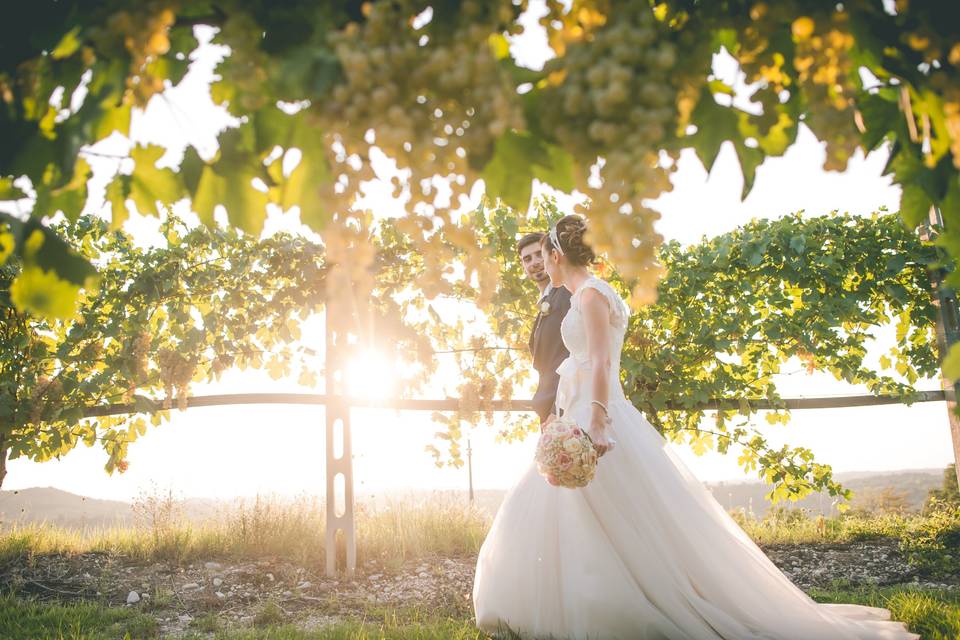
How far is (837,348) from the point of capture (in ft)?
20.9

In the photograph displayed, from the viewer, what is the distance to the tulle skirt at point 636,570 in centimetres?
308

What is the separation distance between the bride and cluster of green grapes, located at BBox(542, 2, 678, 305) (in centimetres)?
217

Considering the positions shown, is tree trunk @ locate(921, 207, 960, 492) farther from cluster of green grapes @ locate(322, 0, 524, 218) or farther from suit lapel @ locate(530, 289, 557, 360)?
cluster of green grapes @ locate(322, 0, 524, 218)

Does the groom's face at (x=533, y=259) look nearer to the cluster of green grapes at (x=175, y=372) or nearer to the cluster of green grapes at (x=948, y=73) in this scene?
the cluster of green grapes at (x=175, y=372)

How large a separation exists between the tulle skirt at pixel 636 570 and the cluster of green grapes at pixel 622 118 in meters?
2.36

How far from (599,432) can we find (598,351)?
1.35 ft

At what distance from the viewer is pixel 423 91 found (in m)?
1.09

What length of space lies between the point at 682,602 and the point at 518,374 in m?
3.40

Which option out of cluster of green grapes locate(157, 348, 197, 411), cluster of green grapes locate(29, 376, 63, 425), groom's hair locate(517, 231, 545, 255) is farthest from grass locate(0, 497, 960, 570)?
groom's hair locate(517, 231, 545, 255)

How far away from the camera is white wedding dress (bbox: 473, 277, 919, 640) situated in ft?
10.1

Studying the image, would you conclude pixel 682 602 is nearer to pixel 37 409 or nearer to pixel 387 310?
pixel 387 310

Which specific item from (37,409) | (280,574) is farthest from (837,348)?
(37,409)

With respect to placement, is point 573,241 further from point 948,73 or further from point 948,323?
point 948,323

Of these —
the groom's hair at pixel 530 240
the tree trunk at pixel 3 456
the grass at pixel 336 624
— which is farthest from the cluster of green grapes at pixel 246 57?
the tree trunk at pixel 3 456
